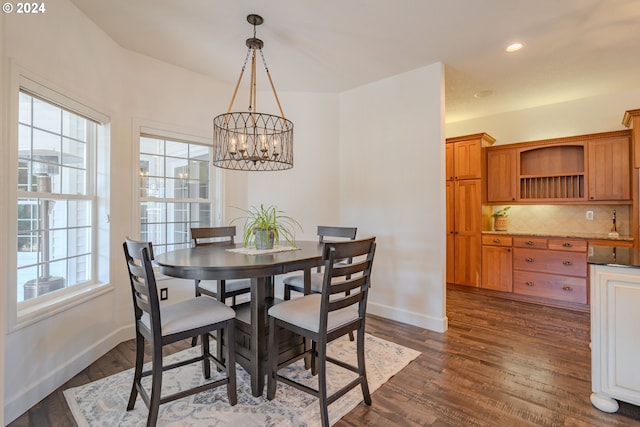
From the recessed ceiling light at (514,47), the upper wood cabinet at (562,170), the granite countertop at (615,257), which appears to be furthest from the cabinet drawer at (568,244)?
the recessed ceiling light at (514,47)

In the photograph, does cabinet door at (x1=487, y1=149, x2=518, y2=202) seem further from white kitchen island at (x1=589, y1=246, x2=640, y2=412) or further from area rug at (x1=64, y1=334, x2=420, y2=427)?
area rug at (x1=64, y1=334, x2=420, y2=427)

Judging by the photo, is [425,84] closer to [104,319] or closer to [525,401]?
[525,401]

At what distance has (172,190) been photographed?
11.2ft

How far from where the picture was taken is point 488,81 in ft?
12.0

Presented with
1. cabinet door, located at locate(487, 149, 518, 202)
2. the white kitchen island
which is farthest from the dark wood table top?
cabinet door, located at locate(487, 149, 518, 202)

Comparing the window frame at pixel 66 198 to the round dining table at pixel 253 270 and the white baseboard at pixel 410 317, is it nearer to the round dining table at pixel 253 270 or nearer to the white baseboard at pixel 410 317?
the round dining table at pixel 253 270

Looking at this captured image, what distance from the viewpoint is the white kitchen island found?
1791 millimetres

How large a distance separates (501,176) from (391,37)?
119 inches

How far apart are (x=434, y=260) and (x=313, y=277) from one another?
52.0 inches

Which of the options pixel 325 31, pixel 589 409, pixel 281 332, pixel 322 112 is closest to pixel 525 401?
pixel 589 409

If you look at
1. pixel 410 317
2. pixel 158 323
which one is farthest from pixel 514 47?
pixel 158 323

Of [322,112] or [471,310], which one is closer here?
[471,310]

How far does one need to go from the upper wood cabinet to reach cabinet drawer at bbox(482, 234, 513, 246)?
64cm

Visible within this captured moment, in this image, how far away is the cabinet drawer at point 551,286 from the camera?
3.73 m
